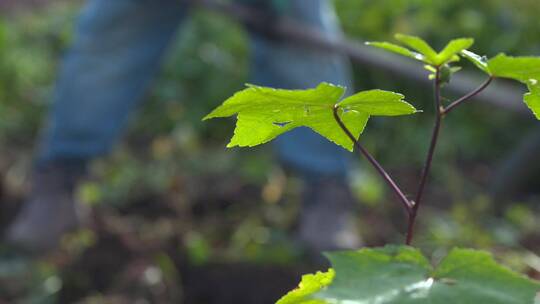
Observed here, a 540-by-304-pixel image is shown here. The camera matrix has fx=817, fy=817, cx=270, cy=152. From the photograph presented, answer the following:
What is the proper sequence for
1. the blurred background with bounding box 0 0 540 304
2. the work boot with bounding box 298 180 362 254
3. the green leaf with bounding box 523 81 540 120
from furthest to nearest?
1. the work boot with bounding box 298 180 362 254
2. the blurred background with bounding box 0 0 540 304
3. the green leaf with bounding box 523 81 540 120

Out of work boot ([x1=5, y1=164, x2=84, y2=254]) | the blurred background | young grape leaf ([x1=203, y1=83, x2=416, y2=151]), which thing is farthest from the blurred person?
young grape leaf ([x1=203, y1=83, x2=416, y2=151])

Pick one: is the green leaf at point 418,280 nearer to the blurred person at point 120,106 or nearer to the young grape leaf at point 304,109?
the young grape leaf at point 304,109

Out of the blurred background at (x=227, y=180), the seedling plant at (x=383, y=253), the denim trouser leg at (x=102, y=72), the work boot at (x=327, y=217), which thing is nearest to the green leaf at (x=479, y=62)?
the seedling plant at (x=383, y=253)

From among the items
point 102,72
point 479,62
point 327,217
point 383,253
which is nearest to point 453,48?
point 479,62

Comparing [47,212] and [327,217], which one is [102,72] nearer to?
[47,212]

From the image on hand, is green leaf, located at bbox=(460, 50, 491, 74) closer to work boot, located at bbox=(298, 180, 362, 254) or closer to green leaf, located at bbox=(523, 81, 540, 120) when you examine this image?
green leaf, located at bbox=(523, 81, 540, 120)

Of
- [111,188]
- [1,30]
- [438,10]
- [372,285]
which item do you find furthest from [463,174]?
[372,285]
